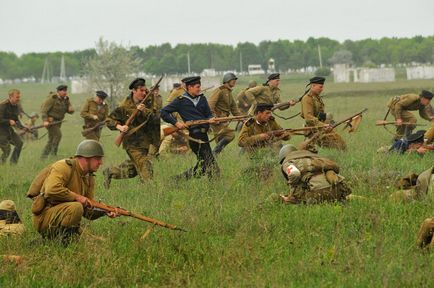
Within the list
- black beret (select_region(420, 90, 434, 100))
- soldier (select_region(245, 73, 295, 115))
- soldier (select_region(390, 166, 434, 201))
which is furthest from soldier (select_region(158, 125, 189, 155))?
soldier (select_region(390, 166, 434, 201))

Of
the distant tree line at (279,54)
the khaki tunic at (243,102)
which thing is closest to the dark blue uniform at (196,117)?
the khaki tunic at (243,102)

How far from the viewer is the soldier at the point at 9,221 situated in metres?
8.97

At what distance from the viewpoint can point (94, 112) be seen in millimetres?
17859

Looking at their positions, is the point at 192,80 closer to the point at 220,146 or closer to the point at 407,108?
the point at 220,146

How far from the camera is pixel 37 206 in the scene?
8188 millimetres

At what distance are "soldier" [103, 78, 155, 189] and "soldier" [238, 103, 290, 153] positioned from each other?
1487 mm

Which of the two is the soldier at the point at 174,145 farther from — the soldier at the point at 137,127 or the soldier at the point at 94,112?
the soldier at the point at 137,127

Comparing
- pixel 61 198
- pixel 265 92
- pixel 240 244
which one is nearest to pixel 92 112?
pixel 265 92

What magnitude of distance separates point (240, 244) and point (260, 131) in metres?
4.35

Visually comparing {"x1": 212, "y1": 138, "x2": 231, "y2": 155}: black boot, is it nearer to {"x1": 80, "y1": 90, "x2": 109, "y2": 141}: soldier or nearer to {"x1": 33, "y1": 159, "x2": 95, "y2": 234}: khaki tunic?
{"x1": 80, "y1": 90, "x2": 109, "y2": 141}: soldier

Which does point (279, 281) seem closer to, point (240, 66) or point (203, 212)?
point (203, 212)

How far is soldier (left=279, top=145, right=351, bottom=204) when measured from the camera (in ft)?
31.2

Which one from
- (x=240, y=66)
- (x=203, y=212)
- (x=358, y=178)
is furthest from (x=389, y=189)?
(x=240, y=66)

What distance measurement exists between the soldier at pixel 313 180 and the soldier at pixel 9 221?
10.9ft
